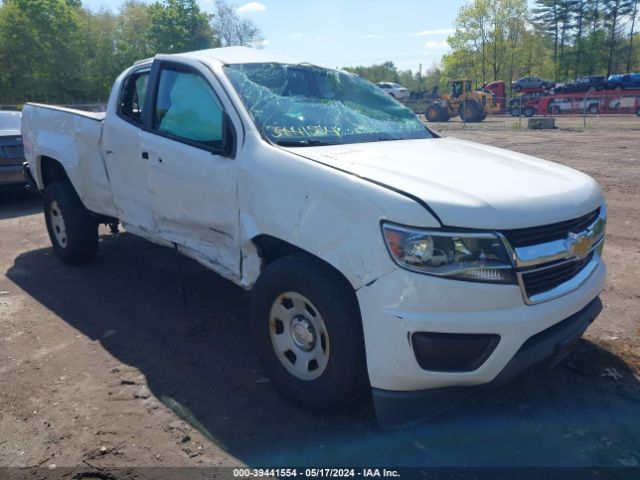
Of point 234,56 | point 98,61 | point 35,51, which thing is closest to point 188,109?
point 234,56

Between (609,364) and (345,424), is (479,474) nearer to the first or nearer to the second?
(345,424)

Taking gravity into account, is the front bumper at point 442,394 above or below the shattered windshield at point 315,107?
below

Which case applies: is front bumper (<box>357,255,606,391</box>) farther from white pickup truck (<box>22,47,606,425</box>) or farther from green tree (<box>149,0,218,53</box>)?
green tree (<box>149,0,218,53</box>)

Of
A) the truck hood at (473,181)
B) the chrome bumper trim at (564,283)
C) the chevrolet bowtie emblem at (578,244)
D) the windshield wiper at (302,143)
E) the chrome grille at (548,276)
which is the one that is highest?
the windshield wiper at (302,143)

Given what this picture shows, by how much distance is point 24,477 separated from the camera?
8.80ft

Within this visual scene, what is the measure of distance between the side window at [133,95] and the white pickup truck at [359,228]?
247 mm

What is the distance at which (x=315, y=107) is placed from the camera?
147 inches

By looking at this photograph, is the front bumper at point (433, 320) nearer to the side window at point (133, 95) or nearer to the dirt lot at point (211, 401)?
the dirt lot at point (211, 401)

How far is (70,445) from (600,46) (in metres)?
69.5

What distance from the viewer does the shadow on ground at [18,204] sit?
856 cm

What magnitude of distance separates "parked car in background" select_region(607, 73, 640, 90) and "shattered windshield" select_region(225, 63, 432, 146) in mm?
38382

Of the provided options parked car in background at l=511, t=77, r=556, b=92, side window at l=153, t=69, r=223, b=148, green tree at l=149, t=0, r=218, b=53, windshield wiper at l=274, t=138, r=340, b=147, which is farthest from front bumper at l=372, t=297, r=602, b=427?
green tree at l=149, t=0, r=218, b=53

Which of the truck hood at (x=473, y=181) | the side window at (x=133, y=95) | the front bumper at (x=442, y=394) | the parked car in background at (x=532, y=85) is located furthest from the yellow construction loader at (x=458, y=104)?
the front bumper at (x=442, y=394)

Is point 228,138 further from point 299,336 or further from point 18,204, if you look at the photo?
point 18,204
